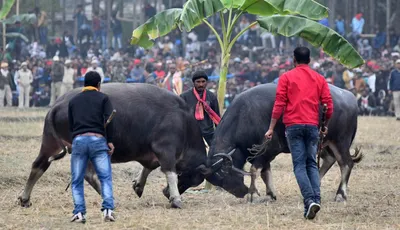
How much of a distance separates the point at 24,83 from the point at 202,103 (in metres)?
20.0

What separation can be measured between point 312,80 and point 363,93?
21299 mm

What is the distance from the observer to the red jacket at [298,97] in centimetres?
1062

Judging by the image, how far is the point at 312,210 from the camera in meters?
10.4

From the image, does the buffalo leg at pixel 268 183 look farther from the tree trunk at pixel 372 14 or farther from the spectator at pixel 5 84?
the tree trunk at pixel 372 14

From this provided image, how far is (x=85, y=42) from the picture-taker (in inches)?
1528

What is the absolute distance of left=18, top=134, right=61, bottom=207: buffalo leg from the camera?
468 inches

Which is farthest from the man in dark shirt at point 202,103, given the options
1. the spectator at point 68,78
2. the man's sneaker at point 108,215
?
the spectator at point 68,78

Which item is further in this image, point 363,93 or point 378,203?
point 363,93

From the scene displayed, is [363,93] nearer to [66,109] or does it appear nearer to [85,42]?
[85,42]

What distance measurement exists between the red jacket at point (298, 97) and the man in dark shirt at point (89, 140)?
6.31 feet

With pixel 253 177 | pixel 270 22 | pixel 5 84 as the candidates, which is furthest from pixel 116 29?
pixel 253 177

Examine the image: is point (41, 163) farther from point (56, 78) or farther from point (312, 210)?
point (56, 78)

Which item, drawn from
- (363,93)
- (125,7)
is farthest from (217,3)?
(125,7)

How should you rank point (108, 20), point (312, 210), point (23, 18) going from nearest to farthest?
point (312, 210) → point (23, 18) → point (108, 20)
